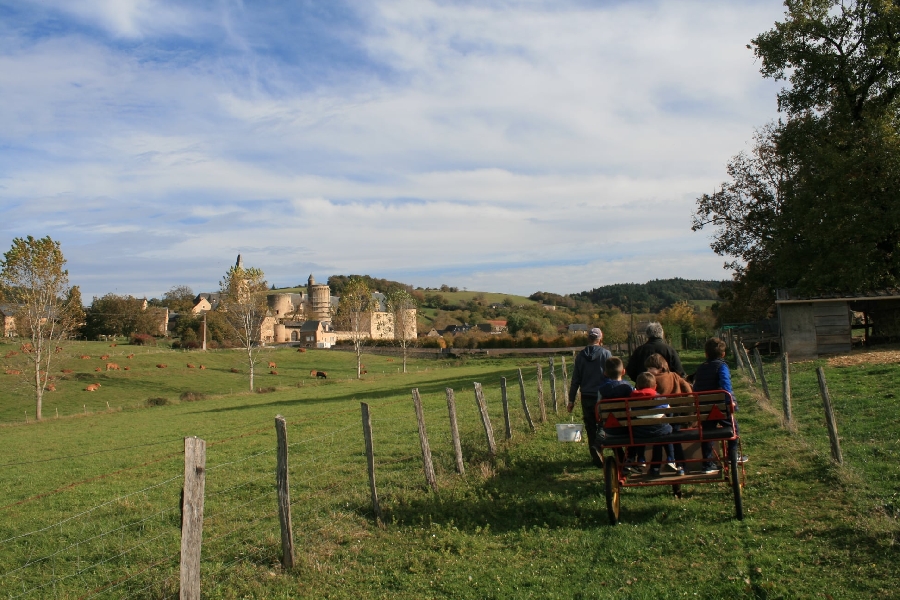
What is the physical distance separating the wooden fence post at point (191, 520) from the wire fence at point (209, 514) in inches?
35.8

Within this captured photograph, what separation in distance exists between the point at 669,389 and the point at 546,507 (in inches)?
80.6

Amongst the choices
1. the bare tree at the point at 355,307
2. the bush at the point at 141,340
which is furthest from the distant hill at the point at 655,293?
the bush at the point at 141,340

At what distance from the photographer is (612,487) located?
271 inches

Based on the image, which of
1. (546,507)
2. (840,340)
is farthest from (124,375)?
(546,507)

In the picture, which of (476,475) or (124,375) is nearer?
(476,475)

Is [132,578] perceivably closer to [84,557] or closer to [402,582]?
[84,557]

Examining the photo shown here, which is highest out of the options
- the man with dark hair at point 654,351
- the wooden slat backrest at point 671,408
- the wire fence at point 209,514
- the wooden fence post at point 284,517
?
the man with dark hair at point 654,351

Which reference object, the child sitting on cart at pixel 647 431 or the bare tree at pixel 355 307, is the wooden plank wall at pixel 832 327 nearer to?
the child sitting on cart at pixel 647 431

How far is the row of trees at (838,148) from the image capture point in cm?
2498

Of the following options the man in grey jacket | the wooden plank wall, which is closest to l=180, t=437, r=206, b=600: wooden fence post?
the man in grey jacket

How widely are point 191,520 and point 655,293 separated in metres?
148

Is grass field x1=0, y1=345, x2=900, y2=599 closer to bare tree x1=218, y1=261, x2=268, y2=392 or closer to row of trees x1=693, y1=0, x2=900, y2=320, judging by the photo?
row of trees x1=693, y1=0, x2=900, y2=320

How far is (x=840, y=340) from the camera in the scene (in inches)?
1009

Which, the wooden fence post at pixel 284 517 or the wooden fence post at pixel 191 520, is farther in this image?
the wooden fence post at pixel 284 517
